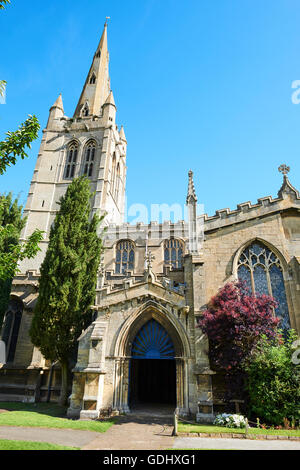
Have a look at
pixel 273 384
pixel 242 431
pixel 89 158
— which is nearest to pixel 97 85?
pixel 89 158

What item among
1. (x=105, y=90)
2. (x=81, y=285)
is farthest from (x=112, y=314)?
(x=105, y=90)

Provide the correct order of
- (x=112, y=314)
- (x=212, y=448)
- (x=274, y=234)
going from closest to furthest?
(x=212, y=448) → (x=112, y=314) → (x=274, y=234)

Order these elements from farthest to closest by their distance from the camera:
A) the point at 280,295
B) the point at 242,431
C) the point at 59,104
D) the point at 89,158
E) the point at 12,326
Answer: the point at 59,104, the point at 89,158, the point at 12,326, the point at 280,295, the point at 242,431

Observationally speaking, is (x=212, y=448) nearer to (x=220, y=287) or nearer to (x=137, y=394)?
(x=220, y=287)

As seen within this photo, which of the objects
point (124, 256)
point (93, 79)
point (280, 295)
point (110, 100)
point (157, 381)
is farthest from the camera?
point (93, 79)

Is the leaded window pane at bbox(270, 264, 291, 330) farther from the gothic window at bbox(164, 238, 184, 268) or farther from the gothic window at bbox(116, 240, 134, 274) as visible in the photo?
the gothic window at bbox(116, 240, 134, 274)

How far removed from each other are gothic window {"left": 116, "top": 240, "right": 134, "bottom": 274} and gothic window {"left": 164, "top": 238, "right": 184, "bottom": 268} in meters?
3.79

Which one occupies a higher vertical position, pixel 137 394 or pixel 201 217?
pixel 201 217

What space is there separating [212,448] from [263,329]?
6.18 m

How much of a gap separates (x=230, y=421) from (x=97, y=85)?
174 feet

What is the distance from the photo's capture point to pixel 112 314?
1573 cm

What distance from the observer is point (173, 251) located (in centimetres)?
3284

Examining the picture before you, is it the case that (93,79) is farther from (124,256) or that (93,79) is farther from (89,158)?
(124,256)

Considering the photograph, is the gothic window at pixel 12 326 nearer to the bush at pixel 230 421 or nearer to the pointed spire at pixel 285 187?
the bush at pixel 230 421
